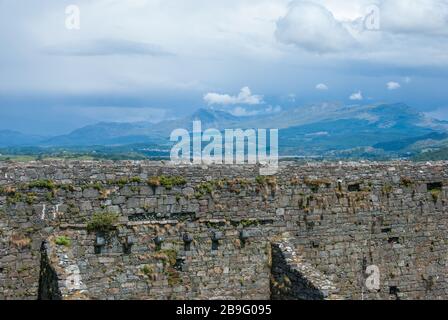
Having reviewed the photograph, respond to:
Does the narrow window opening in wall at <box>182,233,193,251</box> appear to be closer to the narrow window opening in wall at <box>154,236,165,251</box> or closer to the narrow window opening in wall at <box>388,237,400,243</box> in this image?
the narrow window opening in wall at <box>154,236,165,251</box>

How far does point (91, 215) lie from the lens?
2005cm

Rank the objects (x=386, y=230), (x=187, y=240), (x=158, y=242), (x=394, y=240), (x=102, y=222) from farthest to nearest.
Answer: (x=394, y=240) < (x=386, y=230) < (x=187, y=240) < (x=158, y=242) < (x=102, y=222)

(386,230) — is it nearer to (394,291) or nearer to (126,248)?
(394,291)

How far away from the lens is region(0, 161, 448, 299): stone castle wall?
1941cm

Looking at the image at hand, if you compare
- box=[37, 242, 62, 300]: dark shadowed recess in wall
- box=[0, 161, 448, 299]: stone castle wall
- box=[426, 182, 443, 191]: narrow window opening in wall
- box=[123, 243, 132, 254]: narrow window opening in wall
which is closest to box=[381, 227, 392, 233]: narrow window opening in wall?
box=[0, 161, 448, 299]: stone castle wall

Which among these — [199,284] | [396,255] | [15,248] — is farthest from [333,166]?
[15,248]

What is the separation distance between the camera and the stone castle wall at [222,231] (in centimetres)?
1941

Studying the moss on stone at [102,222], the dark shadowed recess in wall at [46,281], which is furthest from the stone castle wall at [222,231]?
the moss on stone at [102,222]

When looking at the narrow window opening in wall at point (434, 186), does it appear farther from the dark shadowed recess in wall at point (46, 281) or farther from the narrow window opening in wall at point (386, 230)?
the dark shadowed recess in wall at point (46, 281)

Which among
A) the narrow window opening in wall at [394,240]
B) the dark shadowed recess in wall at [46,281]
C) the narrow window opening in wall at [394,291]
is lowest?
the narrow window opening in wall at [394,291]

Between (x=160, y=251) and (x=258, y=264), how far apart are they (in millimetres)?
3677

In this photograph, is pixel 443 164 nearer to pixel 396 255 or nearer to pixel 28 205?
pixel 396 255

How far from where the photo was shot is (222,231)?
21547mm

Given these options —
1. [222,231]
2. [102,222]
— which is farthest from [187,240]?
[102,222]
